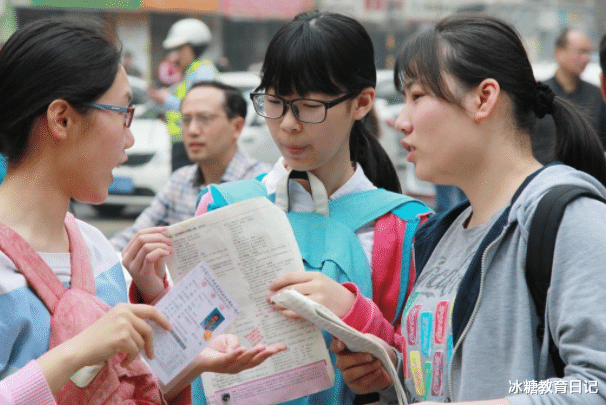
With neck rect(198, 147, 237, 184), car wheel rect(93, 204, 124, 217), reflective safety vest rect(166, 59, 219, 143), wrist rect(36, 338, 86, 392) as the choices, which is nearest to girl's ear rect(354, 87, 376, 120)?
wrist rect(36, 338, 86, 392)

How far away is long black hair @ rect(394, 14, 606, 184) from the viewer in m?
1.86

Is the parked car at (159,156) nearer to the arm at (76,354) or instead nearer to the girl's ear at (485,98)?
the girl's ear at (485,98)

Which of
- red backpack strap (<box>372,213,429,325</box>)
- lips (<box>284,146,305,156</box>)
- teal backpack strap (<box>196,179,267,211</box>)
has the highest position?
lips (<box>284,146,305,156</box>)

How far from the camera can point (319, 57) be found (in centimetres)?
220

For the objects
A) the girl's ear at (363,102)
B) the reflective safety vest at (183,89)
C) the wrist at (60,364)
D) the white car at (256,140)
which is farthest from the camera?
the white car at (256,140)

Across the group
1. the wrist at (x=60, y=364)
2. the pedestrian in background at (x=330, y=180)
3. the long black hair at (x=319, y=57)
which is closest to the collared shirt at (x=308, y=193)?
the pedestrian in background at (x=330, y=180)

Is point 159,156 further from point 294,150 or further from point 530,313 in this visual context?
point 530,313

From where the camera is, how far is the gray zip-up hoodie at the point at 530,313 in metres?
1.49

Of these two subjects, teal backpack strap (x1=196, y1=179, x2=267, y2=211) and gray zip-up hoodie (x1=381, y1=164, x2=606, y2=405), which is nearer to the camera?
gray zip-up hoodie (x1=381, y1=164, x2=606, y2=405)

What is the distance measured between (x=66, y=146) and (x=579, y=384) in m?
1.22

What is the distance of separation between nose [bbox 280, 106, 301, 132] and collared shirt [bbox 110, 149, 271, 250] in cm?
245

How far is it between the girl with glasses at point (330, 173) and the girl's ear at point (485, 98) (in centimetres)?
50

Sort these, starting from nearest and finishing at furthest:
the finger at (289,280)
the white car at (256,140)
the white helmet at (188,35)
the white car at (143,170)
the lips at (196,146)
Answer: the finger at (289,280) < the lips at (196,146) < the white helmet at (188,35) < the white car at (256,140) < the white car at (143,170)

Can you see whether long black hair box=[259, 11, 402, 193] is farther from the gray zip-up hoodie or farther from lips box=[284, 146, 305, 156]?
the gray zip-up hoodie
